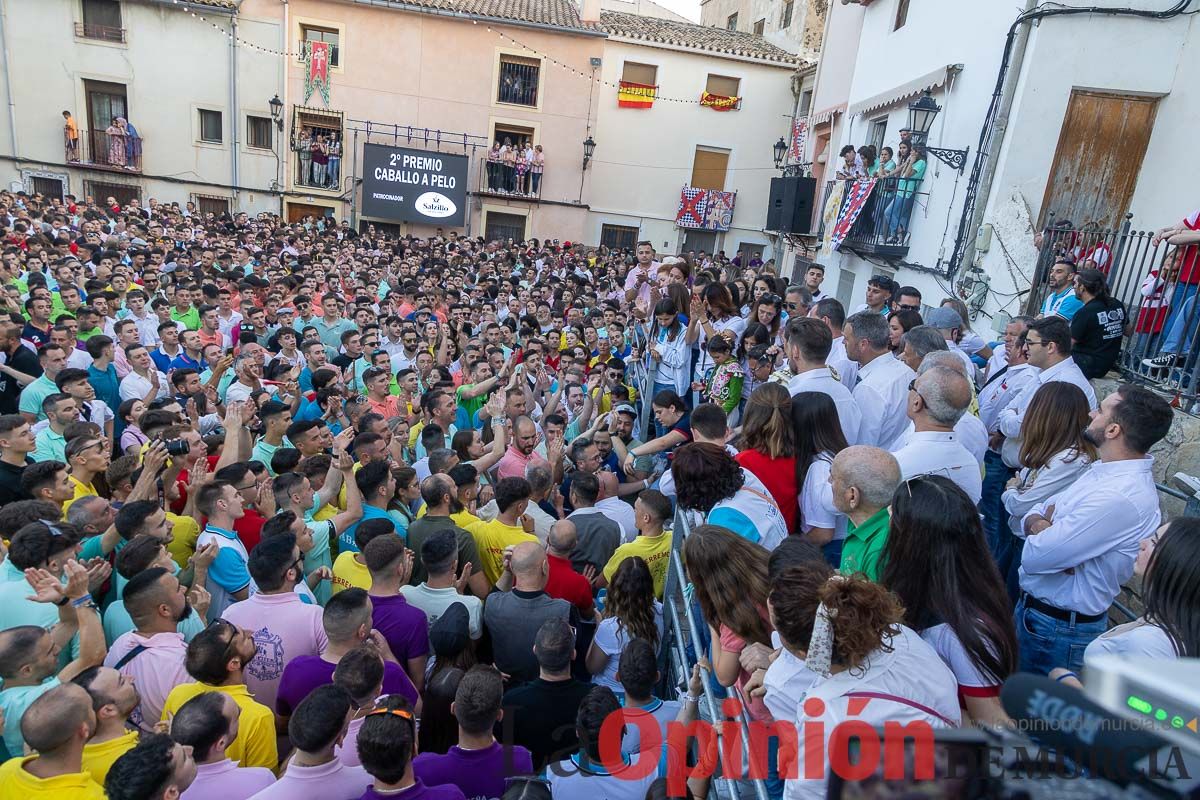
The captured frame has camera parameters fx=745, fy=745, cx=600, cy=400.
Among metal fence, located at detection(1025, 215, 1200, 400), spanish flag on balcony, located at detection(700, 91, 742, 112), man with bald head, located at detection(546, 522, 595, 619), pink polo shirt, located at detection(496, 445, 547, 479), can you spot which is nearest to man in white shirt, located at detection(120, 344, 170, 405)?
pink polo shirt, located at detection(496, 445, 547, 479)

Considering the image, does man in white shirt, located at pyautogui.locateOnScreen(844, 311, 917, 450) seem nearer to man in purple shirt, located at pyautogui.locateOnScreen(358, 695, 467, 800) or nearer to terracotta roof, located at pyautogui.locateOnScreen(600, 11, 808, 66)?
man in purple shirt, located at pyautogui.locateOnScreen(358, 695, 467, 800)

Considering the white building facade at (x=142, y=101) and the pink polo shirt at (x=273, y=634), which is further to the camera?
the white building facade at (x=142, y=101)

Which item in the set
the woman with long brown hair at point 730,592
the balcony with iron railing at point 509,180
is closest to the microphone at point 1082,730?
the woman with long brown hair at point 730,592

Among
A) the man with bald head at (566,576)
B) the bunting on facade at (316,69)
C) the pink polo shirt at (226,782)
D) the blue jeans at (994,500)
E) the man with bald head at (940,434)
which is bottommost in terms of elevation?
the pink polo shirt at (226,782)

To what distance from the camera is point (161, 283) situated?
10531 mm

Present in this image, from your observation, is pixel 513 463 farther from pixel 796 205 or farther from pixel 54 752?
pixel 796 205

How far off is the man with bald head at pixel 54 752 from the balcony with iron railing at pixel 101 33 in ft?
85.8

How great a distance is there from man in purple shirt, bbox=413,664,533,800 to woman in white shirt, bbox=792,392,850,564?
161 centimetres

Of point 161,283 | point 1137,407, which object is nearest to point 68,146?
point 161,283

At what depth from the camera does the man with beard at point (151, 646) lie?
116 inches

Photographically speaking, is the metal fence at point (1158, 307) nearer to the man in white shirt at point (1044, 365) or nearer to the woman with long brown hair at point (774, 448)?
the man in white shirt at point (1044, 365)

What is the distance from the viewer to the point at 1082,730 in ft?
2.78

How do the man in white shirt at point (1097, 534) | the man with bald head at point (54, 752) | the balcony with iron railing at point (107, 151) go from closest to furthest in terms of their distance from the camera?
the man with bald head at point (54, 752), the man in white shirt at point (1097, 534), the balcony with iron railing at point (107, 151)

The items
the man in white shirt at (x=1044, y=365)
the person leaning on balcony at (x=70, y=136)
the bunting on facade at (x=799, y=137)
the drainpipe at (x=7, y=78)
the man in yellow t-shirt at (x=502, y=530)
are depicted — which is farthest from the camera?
the person leaning on balcony at (x=70, y=136)
